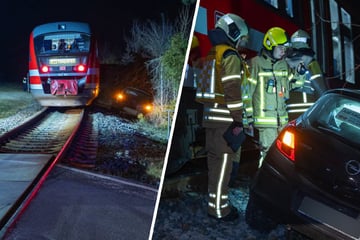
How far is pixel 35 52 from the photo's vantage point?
66.5 inches

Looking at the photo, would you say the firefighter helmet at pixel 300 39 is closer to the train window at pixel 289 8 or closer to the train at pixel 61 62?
the train window at pixel 289 8

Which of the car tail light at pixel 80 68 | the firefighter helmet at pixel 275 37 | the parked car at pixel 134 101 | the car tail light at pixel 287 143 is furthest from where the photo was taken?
the parked car at pixel 134 101

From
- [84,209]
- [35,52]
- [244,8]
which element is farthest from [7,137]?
[244,8]

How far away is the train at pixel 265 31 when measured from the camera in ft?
4.58

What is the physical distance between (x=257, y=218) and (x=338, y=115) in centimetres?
51

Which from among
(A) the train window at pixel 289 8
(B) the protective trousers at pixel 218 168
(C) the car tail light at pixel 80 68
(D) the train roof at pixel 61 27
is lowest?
(B) the protective trousers at pixel 218 168

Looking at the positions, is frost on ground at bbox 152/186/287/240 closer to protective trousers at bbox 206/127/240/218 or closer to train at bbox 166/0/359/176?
protective trousers at bbox 206/127/240/218

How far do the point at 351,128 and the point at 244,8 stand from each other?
2.09 ft

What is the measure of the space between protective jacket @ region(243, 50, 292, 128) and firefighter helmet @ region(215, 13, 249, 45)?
14 centimetres

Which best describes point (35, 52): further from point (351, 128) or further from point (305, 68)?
point (351, 128)

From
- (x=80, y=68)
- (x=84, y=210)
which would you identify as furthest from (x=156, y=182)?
(x=80, y=68)

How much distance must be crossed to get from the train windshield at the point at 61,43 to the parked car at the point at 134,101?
59 cm

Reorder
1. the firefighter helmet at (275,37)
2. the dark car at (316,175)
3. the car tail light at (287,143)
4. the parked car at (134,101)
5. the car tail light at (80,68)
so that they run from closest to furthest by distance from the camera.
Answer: the dark car at (316,175)
the car tail light at (287,143)
the firefighter helmet at (275,37)
the car tail light at (80,68)
the parked car at (134,101)

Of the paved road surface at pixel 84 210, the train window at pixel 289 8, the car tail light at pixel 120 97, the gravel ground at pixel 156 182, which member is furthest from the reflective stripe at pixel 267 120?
the car tail light at pixel 120 97
